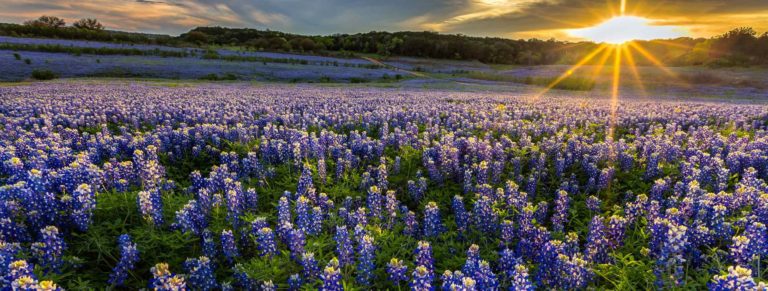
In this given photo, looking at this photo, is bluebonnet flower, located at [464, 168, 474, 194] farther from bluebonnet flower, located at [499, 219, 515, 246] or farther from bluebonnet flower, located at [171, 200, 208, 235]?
bluebonnet flower, located at [171, 200, 208, 235]

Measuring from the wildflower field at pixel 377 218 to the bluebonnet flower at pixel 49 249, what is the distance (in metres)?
0.02

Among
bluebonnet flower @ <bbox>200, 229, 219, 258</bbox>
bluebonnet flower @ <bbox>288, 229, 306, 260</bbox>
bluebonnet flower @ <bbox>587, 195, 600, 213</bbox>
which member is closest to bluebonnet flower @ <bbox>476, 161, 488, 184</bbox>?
bluebonnet flower @ <bbox>587, 195, 600, 213</bbox>

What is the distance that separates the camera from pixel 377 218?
15.5 ft

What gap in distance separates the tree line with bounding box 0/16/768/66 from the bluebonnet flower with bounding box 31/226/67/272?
269 ft

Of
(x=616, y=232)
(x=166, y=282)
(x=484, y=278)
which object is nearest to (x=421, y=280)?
(x=484, y=278)

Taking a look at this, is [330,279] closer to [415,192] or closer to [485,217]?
[485,217]

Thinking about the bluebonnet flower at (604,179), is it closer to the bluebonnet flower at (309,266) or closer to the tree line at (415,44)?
the bluebonnet flower at (309,266)

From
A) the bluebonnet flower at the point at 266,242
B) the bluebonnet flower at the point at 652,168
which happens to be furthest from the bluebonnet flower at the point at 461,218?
the bluebonnet flower at the point at 652,168

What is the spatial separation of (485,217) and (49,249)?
4.19 m

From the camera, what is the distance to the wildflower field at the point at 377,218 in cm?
345

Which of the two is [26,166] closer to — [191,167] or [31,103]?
[191,167]

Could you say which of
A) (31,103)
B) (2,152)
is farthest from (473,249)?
(31,103)

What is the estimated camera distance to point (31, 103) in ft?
40.5

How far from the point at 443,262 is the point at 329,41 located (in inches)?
4319
